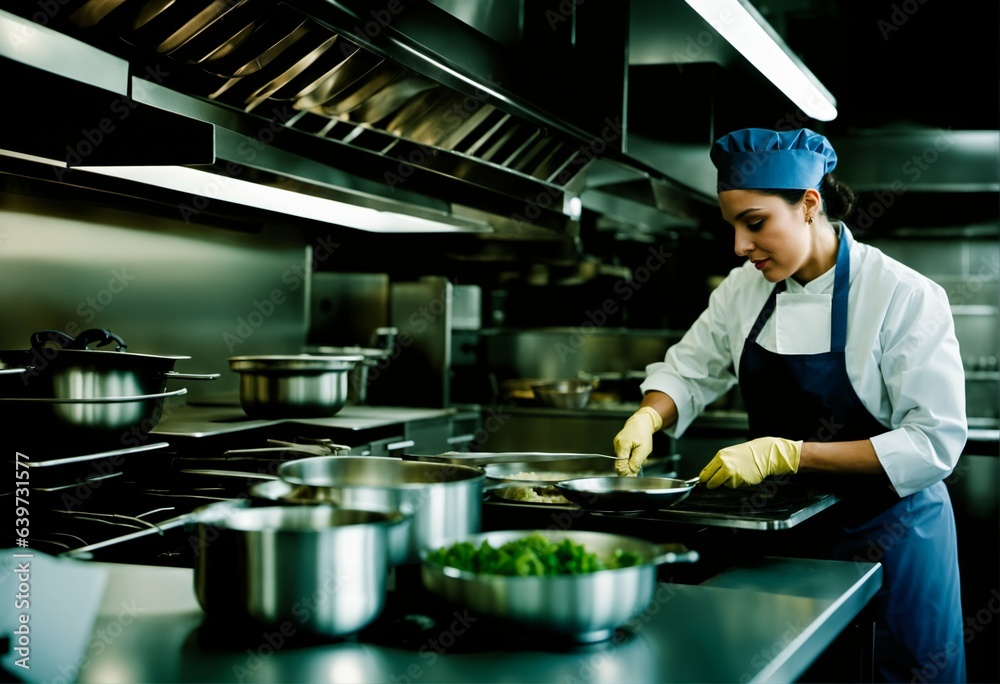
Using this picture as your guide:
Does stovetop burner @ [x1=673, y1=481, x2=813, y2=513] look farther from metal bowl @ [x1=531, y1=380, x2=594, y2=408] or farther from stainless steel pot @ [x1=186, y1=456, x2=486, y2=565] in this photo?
metal bowl @ [x1=531, y1=380, x2=594, y2=408]

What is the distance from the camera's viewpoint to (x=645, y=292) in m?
6.88

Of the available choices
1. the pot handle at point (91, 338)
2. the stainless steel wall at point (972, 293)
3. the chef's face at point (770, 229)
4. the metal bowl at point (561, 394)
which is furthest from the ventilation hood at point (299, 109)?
the stainless steel wall at point (972, 293)

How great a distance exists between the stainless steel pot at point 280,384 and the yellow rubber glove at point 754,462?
1.37 m

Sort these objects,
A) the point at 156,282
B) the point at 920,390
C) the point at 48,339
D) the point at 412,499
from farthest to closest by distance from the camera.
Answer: the point at 156,282
the point at 920,390
the point at 48,339
the point at 412,499

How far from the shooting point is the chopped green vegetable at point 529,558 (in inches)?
44.3

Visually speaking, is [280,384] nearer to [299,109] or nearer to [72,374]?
[299,109]

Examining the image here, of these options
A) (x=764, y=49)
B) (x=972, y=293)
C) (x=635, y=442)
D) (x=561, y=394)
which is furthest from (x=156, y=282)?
(x=972, y=293)

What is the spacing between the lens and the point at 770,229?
228cm

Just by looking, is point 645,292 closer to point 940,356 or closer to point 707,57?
point 707,57

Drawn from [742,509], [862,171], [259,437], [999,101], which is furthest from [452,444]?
[999,101]

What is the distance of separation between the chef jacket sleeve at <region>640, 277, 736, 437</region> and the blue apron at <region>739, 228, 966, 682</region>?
22cm

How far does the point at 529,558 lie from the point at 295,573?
0.92 feet

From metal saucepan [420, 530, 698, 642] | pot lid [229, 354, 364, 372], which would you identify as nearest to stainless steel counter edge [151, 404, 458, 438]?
pot lid [229, 354, 364, 372]

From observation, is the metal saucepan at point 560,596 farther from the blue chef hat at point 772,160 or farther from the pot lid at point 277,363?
the pot lid at point 277,363
